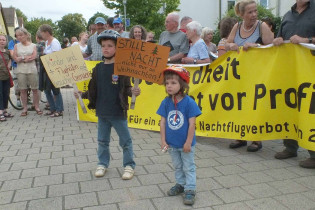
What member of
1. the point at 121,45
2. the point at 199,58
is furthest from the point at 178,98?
the point at 199,58

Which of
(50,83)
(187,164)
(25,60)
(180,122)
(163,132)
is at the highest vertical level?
(25,60)

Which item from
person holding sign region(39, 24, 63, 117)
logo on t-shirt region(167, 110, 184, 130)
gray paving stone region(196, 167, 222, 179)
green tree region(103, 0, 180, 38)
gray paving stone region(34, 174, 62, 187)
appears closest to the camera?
logo on t-shirt region(167, 110, 184, 130)

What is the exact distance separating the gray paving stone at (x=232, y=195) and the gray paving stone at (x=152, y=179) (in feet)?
Result: 2.12

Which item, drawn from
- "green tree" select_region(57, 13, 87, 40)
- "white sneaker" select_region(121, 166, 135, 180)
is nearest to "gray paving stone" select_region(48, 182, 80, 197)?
"white sneaker" select_region(121, 166, 135, 180)

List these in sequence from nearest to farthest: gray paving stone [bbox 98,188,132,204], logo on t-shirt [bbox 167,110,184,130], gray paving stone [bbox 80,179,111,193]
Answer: logo on t-shirt [bbox 167,110,184,130] < gray paving stone [bbox 98,188,132,204] < gray paving stone [bbox 80,179,111,193]

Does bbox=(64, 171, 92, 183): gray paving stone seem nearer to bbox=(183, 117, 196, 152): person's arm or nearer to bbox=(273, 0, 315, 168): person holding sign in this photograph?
bbox=(183, 117, 196, 152): person's arm

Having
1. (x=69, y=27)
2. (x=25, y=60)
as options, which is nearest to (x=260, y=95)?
(x=25, y=60)

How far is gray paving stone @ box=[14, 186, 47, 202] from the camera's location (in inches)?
136

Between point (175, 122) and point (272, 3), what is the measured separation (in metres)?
27.3

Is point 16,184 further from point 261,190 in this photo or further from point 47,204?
point 261,190

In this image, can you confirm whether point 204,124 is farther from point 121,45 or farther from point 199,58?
point 121,45

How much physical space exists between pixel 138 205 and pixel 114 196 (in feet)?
1.09

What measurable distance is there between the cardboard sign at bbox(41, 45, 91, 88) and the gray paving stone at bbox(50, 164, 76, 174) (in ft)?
4.06

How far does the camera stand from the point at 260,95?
15.1 feet
